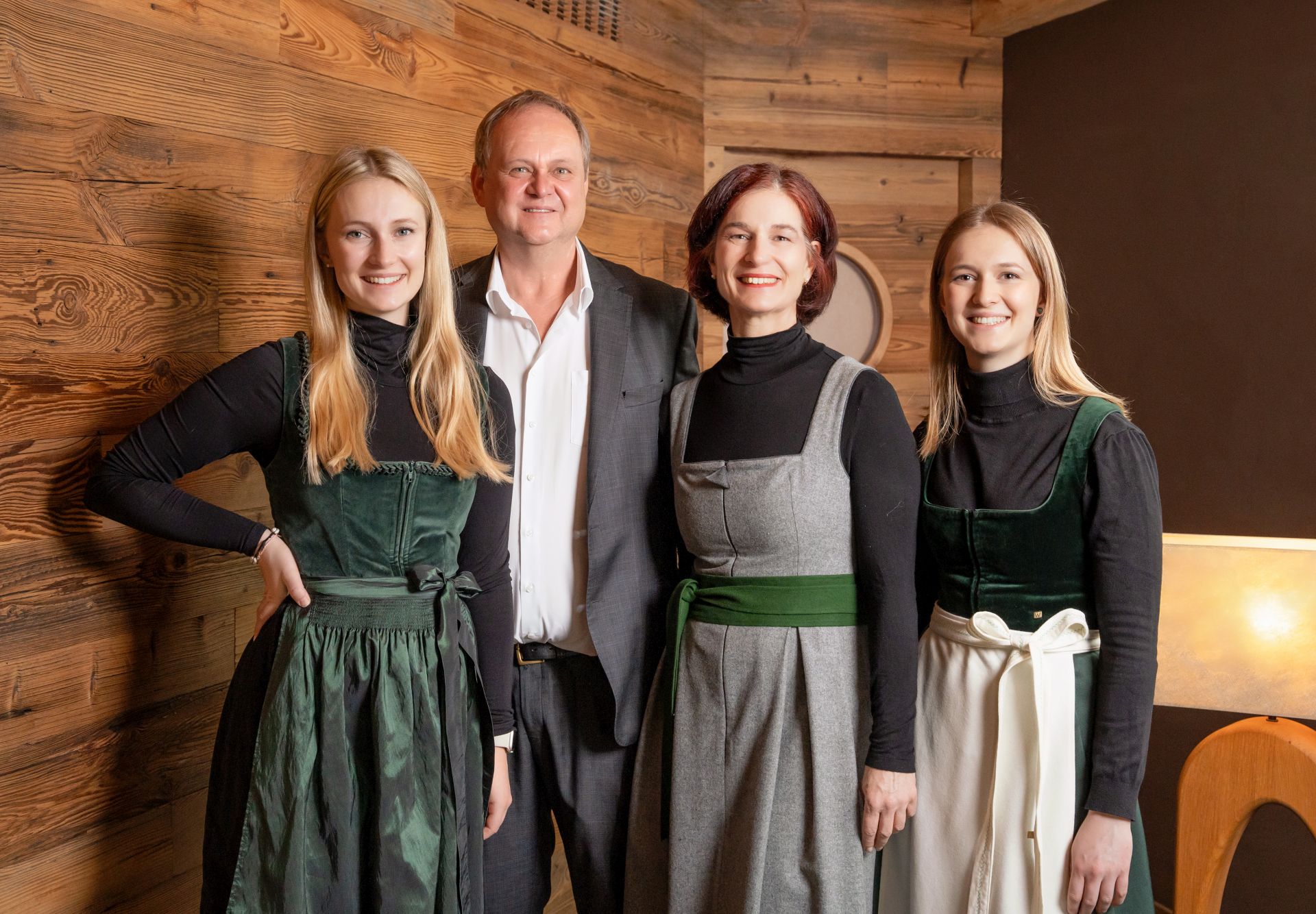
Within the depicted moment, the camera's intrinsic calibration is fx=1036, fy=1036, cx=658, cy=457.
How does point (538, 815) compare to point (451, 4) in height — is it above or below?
below

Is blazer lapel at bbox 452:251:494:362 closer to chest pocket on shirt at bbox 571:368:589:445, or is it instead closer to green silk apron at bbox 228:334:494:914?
chest pocket on shirt at bbox 571:368:589:445

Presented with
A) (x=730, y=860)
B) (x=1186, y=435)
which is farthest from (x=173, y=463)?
(x=1186, y=435)

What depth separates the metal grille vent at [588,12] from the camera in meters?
2.80

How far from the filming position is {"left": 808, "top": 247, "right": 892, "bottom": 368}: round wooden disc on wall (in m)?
3.63

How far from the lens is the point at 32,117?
1631 mm

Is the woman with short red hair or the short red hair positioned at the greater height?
the short red hair

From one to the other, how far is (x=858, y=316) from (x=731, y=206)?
2.01 meters

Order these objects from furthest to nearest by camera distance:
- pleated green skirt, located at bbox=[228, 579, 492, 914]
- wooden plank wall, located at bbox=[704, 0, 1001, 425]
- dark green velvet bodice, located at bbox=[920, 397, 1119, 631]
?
wooden plank wall, located at bbox=[704, 0, 1001, 425] → dark green velvet bodice, located at bbox=[920, 397, 1119, 631] → pleated green skirt, located at bbox=[228, 579, 492, 914]

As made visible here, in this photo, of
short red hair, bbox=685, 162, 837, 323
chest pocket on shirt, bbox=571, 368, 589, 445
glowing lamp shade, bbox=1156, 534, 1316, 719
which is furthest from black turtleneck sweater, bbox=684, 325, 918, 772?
glowing lamp shade, bbox=1156, 534, 1316, 719

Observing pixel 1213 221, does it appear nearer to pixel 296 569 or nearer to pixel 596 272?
pixel 596 272

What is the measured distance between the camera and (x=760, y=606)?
1.63 m

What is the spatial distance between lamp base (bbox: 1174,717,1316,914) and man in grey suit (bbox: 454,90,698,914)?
1176mm

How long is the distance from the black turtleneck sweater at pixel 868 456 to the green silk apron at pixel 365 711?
47cm

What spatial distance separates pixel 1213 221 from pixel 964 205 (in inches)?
33.3
